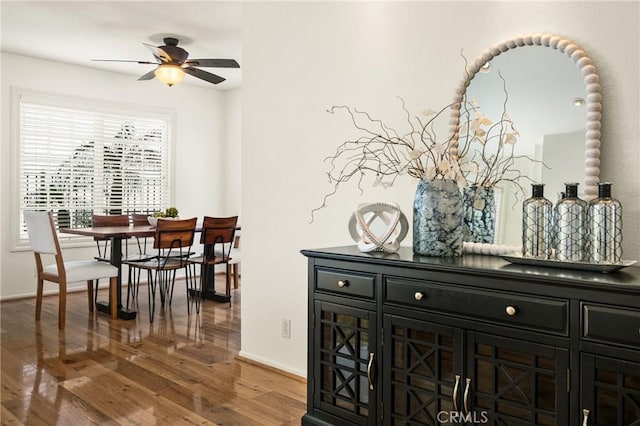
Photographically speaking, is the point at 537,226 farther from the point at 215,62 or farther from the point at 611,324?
the point at 215,62

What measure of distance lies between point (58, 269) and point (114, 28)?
2.23m

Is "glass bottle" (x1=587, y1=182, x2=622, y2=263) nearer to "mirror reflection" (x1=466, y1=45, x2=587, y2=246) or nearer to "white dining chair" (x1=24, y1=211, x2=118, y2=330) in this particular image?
"mirror reflection" (x1=466, y1=45, x2=587, y2=246)

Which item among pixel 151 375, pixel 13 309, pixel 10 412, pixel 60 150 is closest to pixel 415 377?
pixel 151 375

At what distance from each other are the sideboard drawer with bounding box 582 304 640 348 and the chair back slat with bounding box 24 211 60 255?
4279mm

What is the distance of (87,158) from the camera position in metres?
6.23

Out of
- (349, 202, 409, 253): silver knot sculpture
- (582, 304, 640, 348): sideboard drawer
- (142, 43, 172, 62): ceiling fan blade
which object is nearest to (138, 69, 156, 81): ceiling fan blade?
(142, 43, 172, 62): ceiling fan blade

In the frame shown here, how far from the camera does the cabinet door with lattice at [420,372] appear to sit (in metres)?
1.88

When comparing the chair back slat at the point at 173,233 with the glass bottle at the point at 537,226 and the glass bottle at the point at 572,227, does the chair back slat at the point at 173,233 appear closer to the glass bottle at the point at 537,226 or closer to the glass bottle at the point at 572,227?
the glass bottle at the point at 537,226

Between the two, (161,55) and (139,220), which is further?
(139,220)

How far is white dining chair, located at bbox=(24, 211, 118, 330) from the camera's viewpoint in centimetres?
449

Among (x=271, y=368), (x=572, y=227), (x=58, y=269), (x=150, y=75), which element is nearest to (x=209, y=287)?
(x=58, y=269)

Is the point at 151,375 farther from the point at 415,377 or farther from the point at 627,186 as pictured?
the point at 627,186

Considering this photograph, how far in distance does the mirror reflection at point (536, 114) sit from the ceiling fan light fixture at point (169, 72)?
3284 mm

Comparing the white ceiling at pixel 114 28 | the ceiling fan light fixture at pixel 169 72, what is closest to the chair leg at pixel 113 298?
the ceiling fan light fixture at pixel 169 72
